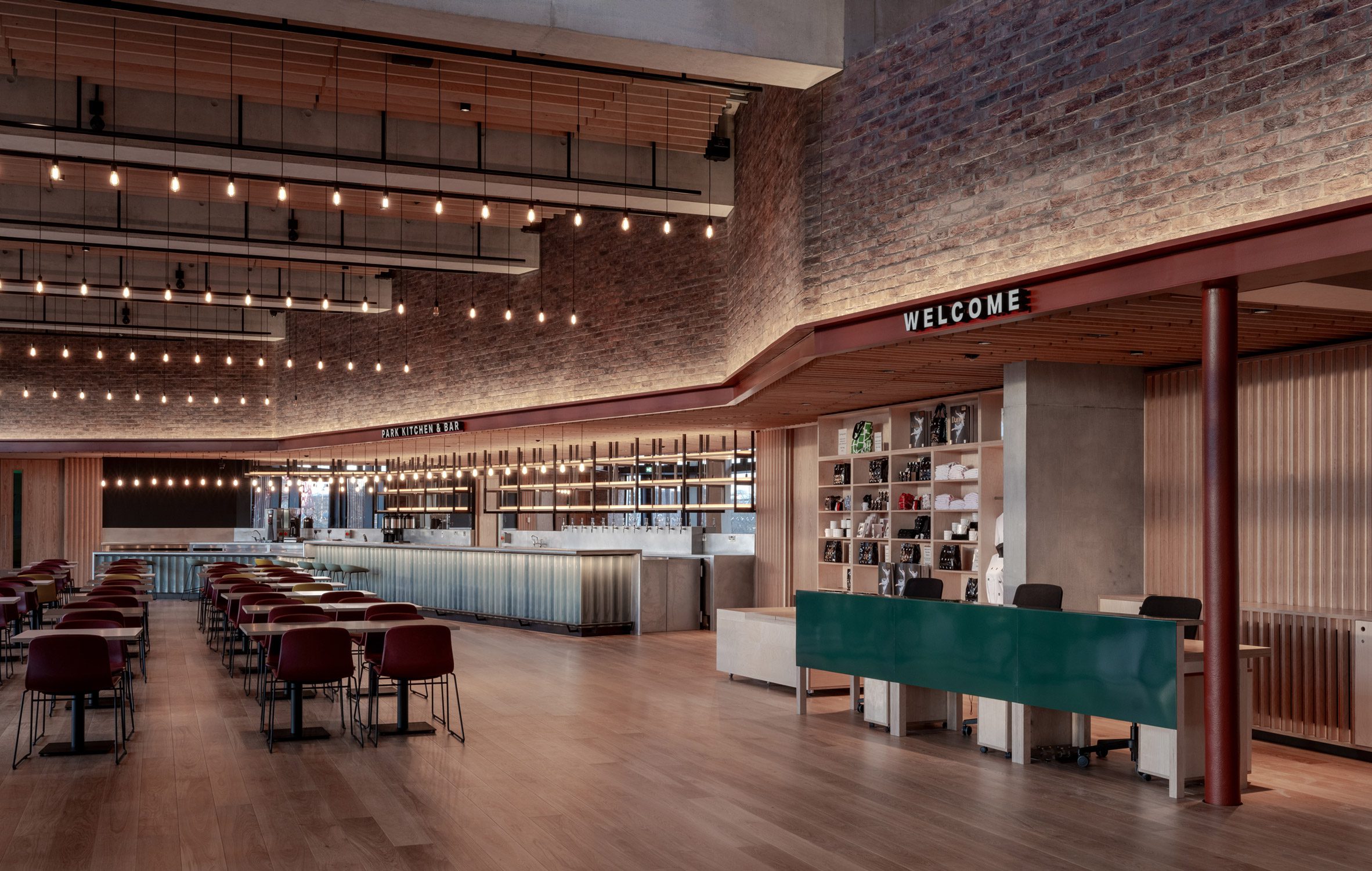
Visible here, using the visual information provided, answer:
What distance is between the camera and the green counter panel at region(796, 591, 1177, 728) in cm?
658

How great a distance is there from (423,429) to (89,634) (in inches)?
461

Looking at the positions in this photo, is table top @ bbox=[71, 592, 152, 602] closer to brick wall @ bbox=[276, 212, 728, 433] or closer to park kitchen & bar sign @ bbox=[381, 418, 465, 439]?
park kitchen & bar sign @ bbox=[381, 418, 465, 439]

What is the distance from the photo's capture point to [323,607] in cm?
997

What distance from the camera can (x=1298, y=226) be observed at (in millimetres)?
5770

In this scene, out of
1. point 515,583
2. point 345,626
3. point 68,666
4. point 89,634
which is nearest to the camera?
point 68,666

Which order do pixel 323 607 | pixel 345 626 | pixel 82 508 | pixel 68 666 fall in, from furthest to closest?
1. pixel 82 508
2. pixel 323 607
3. pixel 345 626
4. pixel 68 666

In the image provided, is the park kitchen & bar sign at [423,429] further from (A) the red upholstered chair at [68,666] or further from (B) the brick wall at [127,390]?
(A) the red upholstered chair at [68,666]

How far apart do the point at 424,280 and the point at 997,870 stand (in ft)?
54.4

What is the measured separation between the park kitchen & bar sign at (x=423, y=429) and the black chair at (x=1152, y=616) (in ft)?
40.2

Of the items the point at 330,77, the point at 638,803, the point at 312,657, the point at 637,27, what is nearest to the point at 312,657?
the point at 312,657

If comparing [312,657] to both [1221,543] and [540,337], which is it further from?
[540,337]

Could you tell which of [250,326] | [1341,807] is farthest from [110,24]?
[250,326]

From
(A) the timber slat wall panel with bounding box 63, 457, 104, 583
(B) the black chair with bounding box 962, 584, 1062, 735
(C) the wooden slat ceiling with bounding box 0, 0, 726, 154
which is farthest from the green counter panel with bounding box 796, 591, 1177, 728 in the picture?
(A) the timber slat wall panel with bounding box 63, 457, 104, 583

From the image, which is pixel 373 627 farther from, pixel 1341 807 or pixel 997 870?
pixel 1341 807
